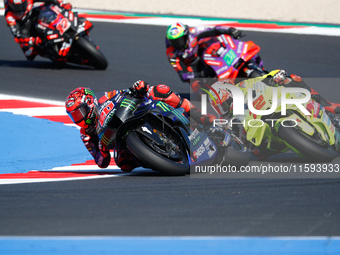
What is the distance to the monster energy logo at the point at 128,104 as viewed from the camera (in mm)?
5454

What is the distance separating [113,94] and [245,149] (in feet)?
5.22

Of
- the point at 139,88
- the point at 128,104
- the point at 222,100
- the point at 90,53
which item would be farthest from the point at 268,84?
the point at 90,53

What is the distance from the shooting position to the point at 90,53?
11.1m

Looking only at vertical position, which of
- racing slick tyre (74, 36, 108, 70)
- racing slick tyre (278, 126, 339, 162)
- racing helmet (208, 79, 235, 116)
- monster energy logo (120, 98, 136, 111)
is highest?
monster energy logo (120, 98, 136, 111)

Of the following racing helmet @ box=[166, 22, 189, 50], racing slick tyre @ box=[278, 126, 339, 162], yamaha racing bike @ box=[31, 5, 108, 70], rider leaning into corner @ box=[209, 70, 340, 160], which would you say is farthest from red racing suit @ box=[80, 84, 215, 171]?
yamaha racing bike @ box=[31, 5, 108, 70]

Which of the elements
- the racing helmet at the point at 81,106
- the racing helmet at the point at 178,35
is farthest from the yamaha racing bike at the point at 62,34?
the racing helmet at the point at 81,106

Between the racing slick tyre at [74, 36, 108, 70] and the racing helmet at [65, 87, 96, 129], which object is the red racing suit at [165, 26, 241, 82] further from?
the racing helmet at [65, 87, 96, 129]

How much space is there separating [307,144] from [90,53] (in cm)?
645

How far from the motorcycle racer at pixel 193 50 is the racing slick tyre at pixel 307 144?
3.87 metres

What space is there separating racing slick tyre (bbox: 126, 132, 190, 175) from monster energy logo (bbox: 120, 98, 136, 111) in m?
0.38

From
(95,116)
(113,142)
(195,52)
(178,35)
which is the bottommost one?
(195,52)

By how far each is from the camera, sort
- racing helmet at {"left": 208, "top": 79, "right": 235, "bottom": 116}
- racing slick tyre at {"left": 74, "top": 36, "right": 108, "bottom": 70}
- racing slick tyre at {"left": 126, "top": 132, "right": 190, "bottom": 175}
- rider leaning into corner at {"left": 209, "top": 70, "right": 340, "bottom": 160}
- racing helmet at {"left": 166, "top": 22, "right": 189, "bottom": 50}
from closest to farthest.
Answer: racing slick tyre at {"left": 126, "top": 132, "right": 190, "bottom": 175} < rider leaning into corner at {"left": 209, "top": 70, "right": 340, "bottom": 160} < racing helmet at {"left": 208, "top": 79, "right": 235, "bottom": 116} < racing helmet at {"left": 166, "top": 22, "right": 189, "bottom": 50} < racing slick tyre at {"left": 74, "top": 36, "right": 108, "bottom": 70}

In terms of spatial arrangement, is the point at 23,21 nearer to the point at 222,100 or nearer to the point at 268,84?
the point at 222,100

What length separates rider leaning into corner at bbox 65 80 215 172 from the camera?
5527 millimetres
